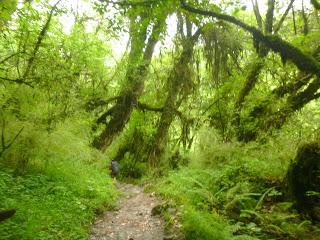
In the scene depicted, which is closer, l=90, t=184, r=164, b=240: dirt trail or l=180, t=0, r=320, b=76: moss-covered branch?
l=90, t=184, r=164, b=240: dirt trail

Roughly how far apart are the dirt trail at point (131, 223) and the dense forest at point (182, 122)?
0.29 metres

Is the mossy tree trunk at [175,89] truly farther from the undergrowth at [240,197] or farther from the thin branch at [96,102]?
the undergrowth at [240,197]

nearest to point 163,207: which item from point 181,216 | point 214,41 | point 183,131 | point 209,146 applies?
point 181,216

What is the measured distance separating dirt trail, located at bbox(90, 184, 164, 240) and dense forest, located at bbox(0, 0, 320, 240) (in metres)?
0.29

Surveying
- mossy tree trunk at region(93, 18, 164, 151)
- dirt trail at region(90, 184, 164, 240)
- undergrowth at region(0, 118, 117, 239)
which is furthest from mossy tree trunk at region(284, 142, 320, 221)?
mossy tree trunk at region(93, 18, 164, 151)

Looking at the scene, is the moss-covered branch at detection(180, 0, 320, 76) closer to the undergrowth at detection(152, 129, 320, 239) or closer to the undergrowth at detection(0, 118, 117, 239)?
the undergrowth at detection(152, 129, 320, 239)

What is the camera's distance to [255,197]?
796 centimetres

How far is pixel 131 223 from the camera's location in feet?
26.4

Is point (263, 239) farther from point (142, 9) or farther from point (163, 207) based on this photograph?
point (142, 9)

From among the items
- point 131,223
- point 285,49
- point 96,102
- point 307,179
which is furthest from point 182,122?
point 307,179

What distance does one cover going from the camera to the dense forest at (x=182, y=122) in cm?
688

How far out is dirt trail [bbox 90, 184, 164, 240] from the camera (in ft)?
23.4

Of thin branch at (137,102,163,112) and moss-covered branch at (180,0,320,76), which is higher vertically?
moss-covered branch at (180,0,320,76)

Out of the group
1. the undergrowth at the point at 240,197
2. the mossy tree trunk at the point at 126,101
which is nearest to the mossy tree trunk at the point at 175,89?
the mossy tree trunk at the point at 126,101
